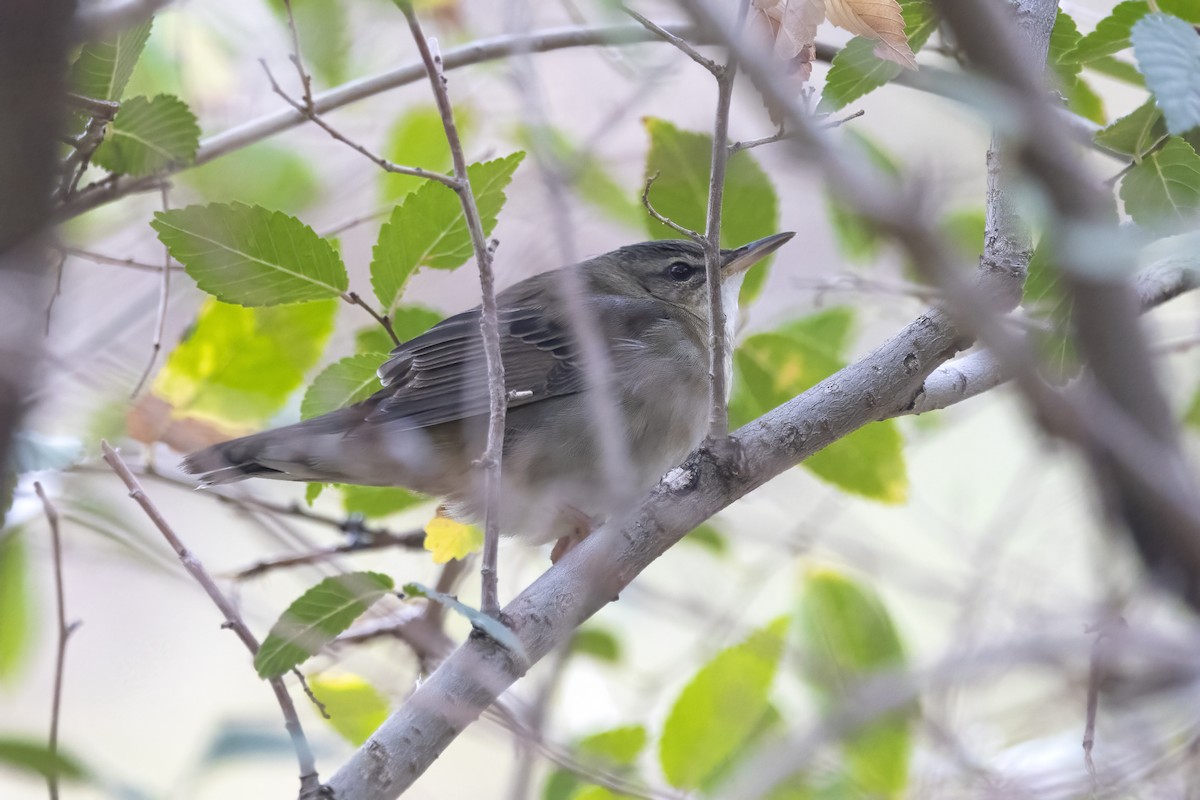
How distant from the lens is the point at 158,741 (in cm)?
549

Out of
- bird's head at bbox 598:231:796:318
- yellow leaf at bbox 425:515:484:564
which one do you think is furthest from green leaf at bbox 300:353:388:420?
bird's head at bbox 598:231:796:318

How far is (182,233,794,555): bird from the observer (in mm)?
3104

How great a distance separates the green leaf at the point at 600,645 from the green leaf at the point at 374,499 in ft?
2.06

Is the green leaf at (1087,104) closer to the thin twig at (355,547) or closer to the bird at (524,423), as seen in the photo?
the bird at (524,423)

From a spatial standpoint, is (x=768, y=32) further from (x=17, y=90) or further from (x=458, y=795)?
(x=458, y=795)

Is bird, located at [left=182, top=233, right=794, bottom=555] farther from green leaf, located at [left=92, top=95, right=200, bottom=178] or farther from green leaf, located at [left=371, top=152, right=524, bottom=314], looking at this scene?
green leaf, located at [left=92, top=95, right=200, bottom=178]

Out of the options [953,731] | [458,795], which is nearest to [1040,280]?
[953,731]

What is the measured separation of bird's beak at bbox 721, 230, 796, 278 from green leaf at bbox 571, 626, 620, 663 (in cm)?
109

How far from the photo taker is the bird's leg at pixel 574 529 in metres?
3.41

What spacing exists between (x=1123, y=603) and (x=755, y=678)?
1.24 m

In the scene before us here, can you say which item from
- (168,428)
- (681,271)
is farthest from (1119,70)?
(168,428)

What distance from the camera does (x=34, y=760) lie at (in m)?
Result: 1.32

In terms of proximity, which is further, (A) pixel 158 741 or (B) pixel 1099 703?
(A) pixel 158 741

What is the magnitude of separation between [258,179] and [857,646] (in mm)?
2250
